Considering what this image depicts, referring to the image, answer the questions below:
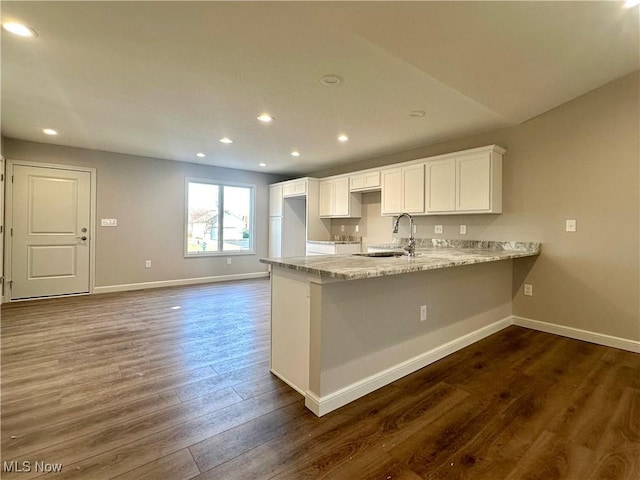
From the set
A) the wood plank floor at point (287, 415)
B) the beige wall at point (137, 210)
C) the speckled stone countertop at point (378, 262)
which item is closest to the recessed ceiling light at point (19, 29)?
the speckled stone countertop at point (378, 262)

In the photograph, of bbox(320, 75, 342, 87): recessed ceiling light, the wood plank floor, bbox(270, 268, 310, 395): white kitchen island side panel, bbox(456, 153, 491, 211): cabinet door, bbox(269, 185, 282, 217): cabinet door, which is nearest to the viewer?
the wood plank floor

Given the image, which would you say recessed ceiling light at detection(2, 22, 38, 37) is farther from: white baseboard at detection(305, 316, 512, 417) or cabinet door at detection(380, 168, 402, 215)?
cabinet door at detection(380, 168, 402, 215)

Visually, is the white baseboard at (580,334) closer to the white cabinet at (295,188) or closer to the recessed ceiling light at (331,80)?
the recessed ceiling light at (331,80)

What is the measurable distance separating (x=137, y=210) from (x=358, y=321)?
4.96 meters

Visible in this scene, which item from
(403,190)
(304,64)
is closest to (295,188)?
(403,190)

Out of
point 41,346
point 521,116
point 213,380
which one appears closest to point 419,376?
point 213,380

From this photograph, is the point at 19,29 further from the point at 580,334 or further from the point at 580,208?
the point at 580,334

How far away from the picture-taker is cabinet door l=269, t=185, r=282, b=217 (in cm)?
667

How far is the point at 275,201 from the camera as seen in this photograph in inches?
268

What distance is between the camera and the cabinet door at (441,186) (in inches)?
154

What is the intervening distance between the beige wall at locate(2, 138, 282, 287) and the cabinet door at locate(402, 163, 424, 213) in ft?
12.4

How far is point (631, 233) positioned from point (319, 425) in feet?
11.2

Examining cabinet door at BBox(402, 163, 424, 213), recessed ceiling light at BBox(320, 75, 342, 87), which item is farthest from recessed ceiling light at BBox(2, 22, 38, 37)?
cabinet door at BBox(402, 163, 424, 213)

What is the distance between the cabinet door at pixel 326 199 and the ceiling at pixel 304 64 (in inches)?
74.2
